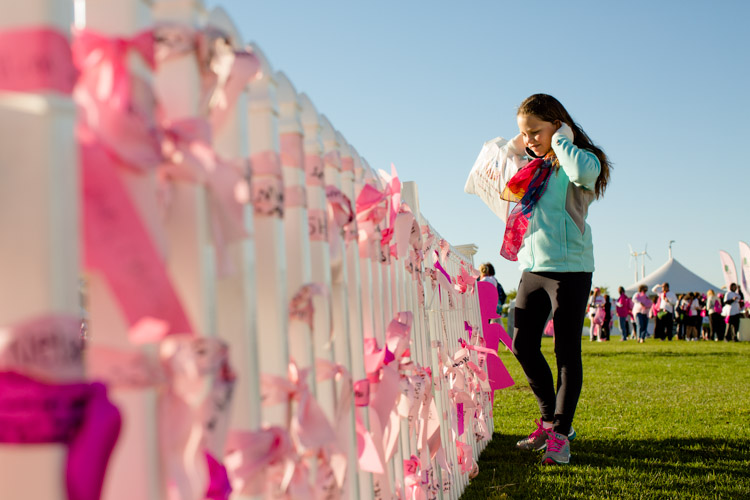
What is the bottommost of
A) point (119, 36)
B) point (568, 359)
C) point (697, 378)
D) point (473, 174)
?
point (697, 378)

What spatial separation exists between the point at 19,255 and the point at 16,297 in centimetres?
4

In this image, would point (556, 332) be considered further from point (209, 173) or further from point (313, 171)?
point (209, 173)

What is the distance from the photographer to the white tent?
3669 cm

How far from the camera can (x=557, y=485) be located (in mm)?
3576

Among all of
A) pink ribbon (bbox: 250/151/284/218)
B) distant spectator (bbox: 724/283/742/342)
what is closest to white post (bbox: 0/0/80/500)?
pink ribbon (bbox: 250/151/284/218)

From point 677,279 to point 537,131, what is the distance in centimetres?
3617

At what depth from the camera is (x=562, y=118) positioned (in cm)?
419

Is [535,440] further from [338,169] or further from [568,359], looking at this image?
[338,169]

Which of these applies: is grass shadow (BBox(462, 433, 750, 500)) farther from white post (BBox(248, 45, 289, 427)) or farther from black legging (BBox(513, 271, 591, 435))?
white post (BBox(248, 45, 289, 427))

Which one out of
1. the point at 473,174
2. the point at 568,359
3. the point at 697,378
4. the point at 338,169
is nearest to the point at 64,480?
the point at 338,169

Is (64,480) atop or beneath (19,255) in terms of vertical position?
beneath

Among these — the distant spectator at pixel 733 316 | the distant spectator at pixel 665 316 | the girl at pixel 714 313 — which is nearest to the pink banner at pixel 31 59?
the distant spectator at pixel 733 316

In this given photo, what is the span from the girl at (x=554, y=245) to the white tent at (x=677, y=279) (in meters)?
33.7

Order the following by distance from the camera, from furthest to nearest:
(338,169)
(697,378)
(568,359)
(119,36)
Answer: (697,378) < (568,359) < (338,169) < (119,36)
